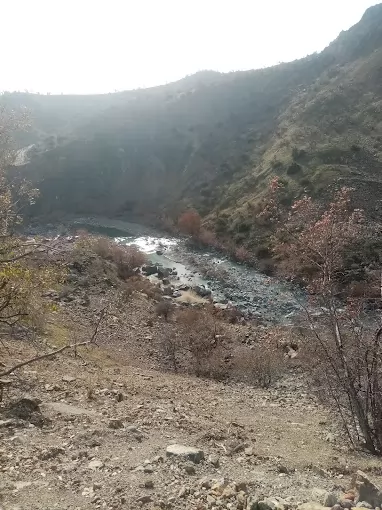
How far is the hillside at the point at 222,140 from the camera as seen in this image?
47000 millimetres

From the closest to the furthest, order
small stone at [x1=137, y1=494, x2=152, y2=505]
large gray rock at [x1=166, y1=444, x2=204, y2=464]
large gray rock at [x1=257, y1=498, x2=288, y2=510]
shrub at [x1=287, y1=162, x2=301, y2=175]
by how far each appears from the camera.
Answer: large gray rock at [x1=257, y1=498, x2=288, y2=510] → small stone at [x1=137, y1=494, x2=152, y2=505] → large gray rock at [x1=166, y1=444, x2=204, y2=464] → shrub at [x1=287, y1=162, x2=301, y2=175]

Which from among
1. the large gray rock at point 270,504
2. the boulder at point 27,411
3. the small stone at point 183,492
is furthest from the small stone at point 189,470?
the boulder at point 27,411

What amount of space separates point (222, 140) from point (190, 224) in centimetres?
3150

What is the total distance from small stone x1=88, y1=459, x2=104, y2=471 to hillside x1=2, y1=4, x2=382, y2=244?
1353 inches

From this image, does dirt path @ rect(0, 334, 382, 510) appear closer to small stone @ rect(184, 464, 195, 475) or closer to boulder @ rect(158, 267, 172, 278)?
small stone @ rect(184, 464, 195, 475)

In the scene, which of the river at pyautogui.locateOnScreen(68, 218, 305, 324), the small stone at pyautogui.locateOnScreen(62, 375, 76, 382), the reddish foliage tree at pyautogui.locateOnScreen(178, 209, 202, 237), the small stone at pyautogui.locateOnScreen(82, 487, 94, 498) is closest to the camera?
the small stone at pyautogui.locateOnScreen(82, 487, 94, 498)

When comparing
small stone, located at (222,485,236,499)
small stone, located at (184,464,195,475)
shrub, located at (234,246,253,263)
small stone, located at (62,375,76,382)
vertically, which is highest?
small stone, located at (222,485,236,499)

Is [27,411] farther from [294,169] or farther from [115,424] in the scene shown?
[294,169]

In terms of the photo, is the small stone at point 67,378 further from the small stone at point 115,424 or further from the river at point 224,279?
the river at point 224,279

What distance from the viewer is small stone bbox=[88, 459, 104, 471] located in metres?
5.33

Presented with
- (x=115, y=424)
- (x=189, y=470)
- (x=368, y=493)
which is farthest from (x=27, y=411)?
(x=368, y=493)

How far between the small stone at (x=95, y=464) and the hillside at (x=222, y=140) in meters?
34.4

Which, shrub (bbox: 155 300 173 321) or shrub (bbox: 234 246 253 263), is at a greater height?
shrub (bbox: 155 300 173 321)

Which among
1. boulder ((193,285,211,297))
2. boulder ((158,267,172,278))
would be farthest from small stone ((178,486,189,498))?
boulder ((158,267,172,278))
